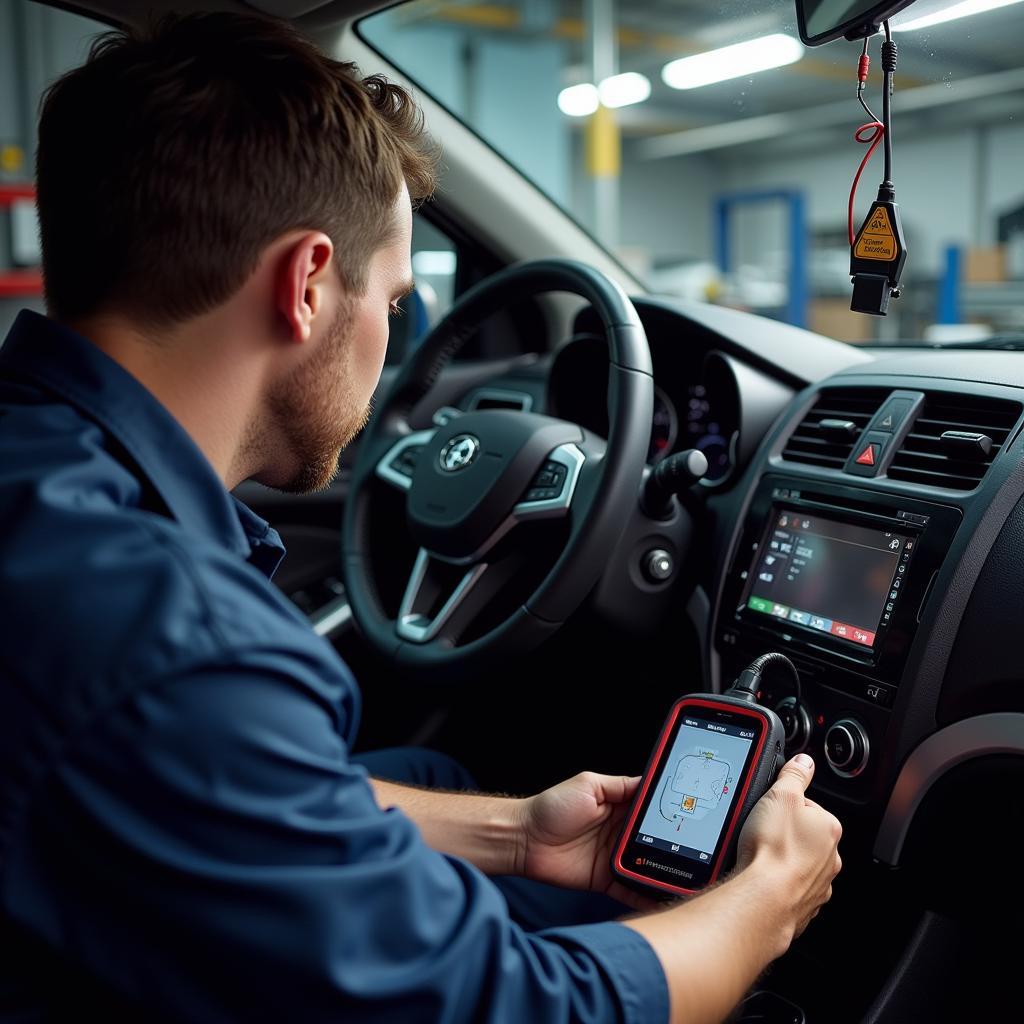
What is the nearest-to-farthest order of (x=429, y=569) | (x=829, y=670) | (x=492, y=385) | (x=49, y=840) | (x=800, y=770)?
(x=49, y=840)
(x=800, y=770)
(x=829, y=670)
(x=429, y=569)
(x=492, y=385)

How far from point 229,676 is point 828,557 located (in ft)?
2.70

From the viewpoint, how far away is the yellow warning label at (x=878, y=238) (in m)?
1.21

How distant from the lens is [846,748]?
113 cm

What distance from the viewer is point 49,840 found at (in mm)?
541

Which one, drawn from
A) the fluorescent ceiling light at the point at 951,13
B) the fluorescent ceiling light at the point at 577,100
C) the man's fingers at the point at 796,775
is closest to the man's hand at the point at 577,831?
the man's fingers at the point at 796,775

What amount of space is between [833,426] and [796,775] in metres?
0.50

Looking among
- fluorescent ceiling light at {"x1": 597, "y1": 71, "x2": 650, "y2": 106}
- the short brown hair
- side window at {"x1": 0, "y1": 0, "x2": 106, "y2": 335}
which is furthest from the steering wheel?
fluorescent ceiling light at {"x1": 597, "y1": 71, "x2": 650, "y2": 106}

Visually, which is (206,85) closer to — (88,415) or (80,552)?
(88,415)

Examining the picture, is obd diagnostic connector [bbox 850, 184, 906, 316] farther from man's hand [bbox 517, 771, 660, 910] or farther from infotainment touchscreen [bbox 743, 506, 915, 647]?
man's hand [bbox 517, 771, 660, 910]

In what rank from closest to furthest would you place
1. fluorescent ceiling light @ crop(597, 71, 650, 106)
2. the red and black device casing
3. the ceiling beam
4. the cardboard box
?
the red and black device casing → the cardboard box → fluorescent ceiling light @ crop(597, 71, 650, 106) → the ceiling beam

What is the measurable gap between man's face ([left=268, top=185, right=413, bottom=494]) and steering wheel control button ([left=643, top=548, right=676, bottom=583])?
0.54 metres

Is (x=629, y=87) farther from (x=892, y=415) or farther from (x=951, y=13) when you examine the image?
(x=892, y=415)

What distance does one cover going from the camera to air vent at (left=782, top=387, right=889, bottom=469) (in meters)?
1.31

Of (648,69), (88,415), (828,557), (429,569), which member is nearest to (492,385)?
(429,569)
